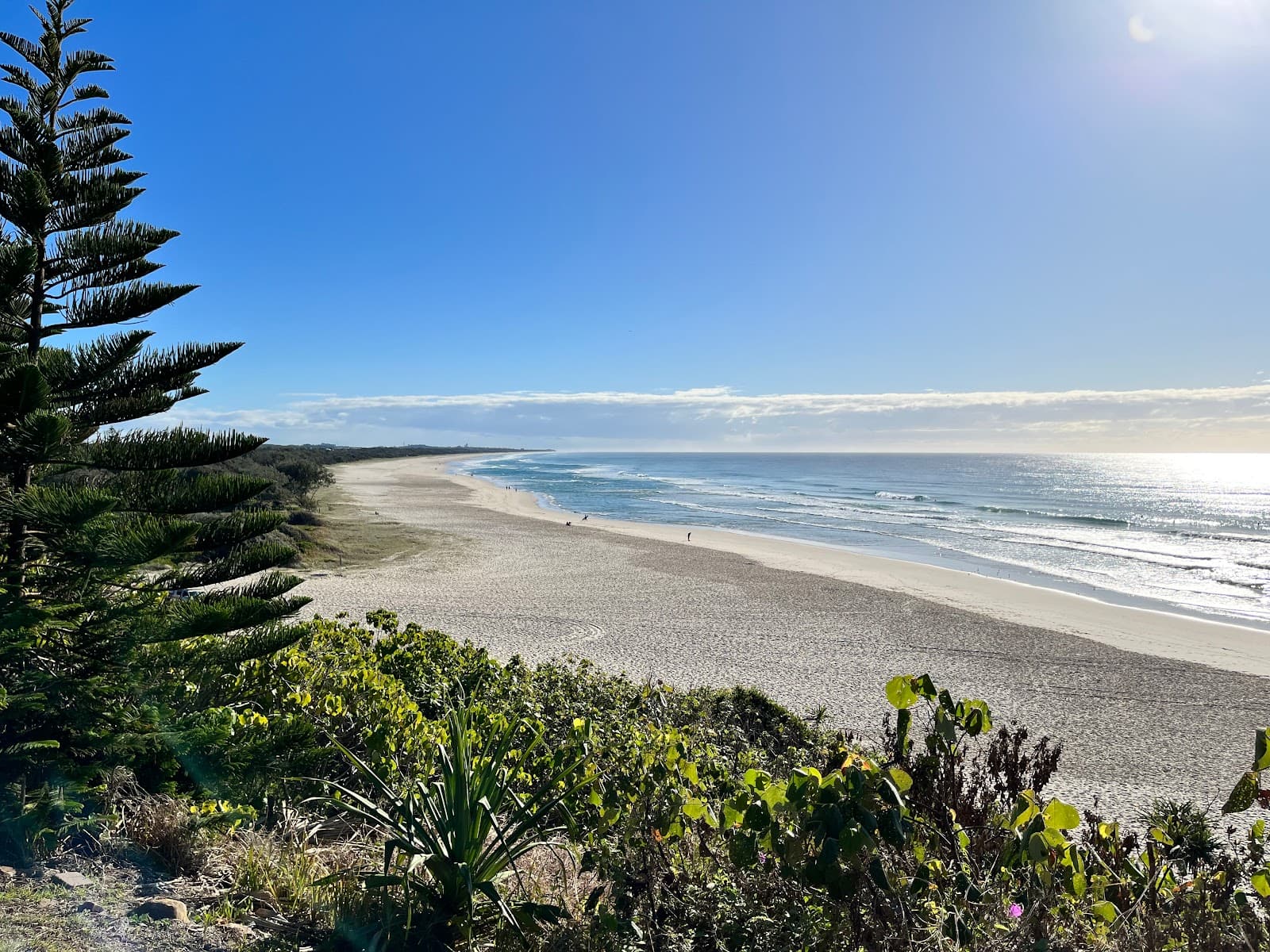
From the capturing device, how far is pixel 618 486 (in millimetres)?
65125

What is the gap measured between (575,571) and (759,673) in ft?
29.0

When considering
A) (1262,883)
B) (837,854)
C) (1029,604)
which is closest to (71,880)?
(837,854)

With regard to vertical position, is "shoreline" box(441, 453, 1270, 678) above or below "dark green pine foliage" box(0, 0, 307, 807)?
below

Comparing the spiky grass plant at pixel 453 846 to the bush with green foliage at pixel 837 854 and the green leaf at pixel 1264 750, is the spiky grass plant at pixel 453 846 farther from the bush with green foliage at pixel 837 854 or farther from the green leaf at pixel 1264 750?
the green leaf at pixel 1264 750

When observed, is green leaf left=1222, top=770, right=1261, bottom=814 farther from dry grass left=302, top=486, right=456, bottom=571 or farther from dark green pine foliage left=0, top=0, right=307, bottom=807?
dry grass left=302, top=486, right=456, bottom=571

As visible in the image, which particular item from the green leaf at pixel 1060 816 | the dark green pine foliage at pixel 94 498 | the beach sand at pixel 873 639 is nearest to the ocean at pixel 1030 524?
the beach sand at pixel 873 639

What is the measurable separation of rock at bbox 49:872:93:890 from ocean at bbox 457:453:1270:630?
68.9 ft

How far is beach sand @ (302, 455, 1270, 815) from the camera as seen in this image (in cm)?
817

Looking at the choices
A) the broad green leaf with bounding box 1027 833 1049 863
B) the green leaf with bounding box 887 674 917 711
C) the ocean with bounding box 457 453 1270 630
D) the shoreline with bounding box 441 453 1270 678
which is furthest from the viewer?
the ocean with bounding box 457 453 1270 630

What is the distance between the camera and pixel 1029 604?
1672cm

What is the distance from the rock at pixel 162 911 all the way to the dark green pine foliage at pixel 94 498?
676mm

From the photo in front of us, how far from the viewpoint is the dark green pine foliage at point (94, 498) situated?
2.56 metres

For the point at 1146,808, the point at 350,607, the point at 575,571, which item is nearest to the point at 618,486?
the point at 575,571

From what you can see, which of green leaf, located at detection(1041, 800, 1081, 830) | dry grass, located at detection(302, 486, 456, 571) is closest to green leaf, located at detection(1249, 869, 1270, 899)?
green leaf, located at detection(1041, 800, 1081, 830)
